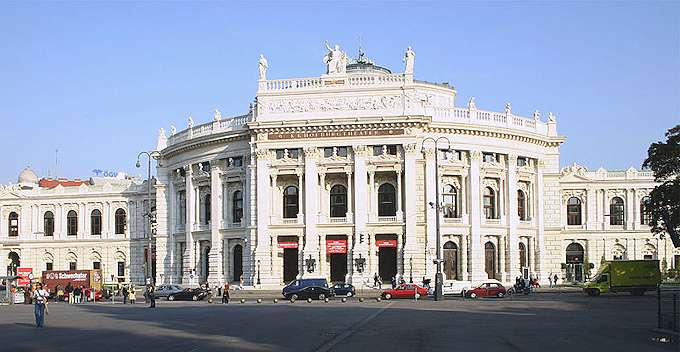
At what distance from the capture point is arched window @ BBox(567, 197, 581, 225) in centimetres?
10350

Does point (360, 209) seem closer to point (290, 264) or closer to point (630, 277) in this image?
point (290, 264)

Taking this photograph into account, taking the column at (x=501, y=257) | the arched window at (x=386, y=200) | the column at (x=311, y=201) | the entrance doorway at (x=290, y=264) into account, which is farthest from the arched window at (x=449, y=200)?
the entrance doorway at (x=290, y=264)

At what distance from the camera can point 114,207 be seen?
108562mm

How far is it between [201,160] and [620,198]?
46.0m

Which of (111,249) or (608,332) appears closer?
(608,332)

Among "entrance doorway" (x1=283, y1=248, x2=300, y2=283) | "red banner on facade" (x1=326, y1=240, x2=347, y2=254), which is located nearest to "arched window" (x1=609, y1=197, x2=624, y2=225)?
"red banner on facade" (x1=326, y1=240, x2=347, y2=254)

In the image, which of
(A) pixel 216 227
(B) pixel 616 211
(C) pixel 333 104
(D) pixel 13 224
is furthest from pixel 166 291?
(B) pixel 616 211

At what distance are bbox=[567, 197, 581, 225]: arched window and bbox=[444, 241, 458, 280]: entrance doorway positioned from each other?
24.5 meters

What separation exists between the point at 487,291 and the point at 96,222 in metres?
56.5

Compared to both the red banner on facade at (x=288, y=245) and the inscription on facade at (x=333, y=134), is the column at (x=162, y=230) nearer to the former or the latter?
the red banner on facade at (x=288, y=245)

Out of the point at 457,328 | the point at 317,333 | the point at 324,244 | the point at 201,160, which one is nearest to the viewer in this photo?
the point at 317,333

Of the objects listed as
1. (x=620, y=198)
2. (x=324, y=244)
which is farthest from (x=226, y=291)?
(x=620, y=198)

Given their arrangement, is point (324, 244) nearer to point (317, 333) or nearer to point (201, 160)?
point (201, 160)

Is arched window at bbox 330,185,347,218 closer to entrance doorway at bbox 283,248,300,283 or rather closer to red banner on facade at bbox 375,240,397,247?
red banner on facade at bbox 375,240,397,247
